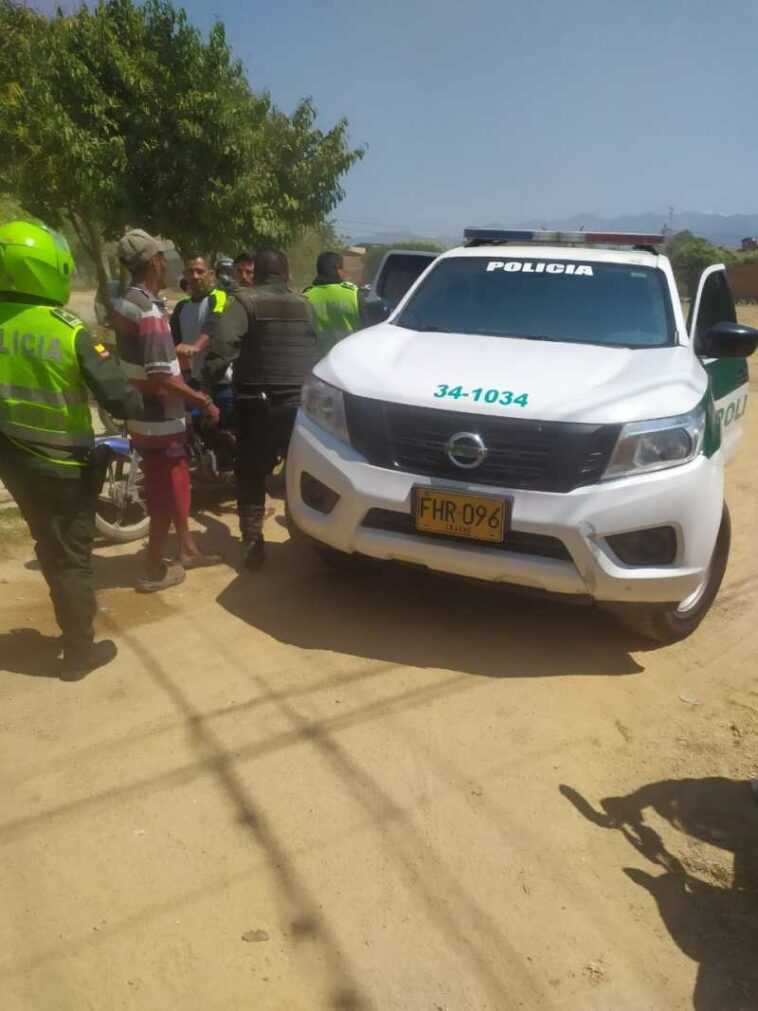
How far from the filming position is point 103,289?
45.3ft

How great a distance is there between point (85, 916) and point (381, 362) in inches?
109

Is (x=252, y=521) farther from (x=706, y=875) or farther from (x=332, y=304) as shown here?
(x=706, y=875)

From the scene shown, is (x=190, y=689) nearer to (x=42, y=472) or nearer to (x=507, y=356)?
(x=42, y=472)

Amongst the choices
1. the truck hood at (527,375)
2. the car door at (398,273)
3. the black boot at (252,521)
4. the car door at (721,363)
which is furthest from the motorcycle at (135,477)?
the car door at (721,363)

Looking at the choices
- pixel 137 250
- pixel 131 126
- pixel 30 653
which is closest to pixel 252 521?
pixel 30 653

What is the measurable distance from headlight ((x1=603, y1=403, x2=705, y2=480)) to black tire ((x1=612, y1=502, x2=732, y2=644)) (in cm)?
70

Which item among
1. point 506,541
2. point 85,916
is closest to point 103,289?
point 506,541

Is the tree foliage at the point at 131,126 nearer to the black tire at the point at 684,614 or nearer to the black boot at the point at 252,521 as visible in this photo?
the black boot at the point at 252,521

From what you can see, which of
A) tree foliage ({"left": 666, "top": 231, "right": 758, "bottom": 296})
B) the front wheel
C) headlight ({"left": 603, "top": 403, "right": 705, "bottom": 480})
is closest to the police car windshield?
headlight ({"left": 603, "top": 403, "right": 705, "bottom": 480})

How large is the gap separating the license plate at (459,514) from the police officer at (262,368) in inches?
59.5

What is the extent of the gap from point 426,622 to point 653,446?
4.74ft

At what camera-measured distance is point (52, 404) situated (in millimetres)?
3506

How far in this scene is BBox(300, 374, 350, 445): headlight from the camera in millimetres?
4168

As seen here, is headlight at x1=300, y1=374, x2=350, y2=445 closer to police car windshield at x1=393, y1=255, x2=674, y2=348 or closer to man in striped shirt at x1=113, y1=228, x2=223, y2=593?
man in striped shirt at x1=113, y1=228, x2=223, y2=593
